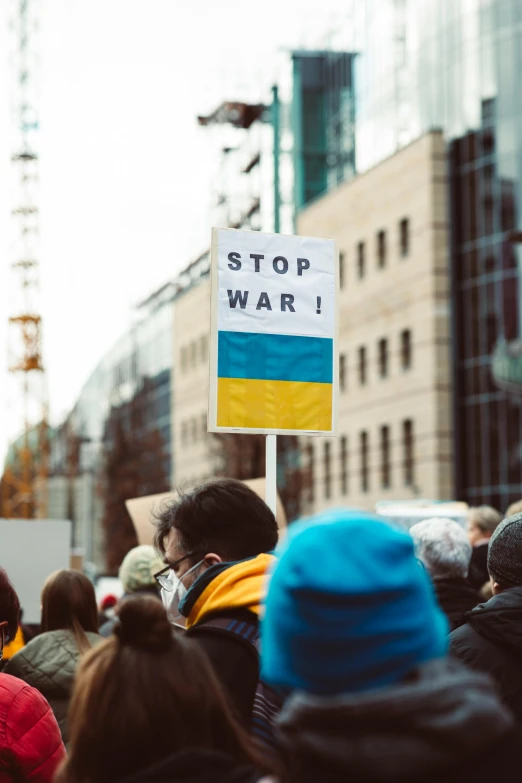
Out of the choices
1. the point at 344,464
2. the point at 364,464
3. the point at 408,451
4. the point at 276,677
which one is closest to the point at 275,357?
the point at 276,677

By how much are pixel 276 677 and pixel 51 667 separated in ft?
12.8

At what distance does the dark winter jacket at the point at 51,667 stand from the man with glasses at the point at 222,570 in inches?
63.6

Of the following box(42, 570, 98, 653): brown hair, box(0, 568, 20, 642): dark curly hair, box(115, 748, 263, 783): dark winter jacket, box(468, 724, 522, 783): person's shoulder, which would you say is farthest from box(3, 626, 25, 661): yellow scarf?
box(468, 724, 522, 783): person's shoulder

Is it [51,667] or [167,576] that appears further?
[51,667]

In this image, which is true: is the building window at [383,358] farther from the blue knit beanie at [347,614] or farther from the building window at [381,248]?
the blue knit beanie at [347,614]

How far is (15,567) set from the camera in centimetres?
1038

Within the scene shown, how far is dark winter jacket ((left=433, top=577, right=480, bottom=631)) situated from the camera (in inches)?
245

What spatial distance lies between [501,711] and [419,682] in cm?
13

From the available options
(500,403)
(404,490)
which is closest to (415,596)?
(500,403)

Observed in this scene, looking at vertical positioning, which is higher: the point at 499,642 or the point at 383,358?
the point at 383,358

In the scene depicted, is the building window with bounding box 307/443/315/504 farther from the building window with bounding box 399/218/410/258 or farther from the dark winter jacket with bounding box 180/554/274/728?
the dark winter jacket with bounding box 180/554/274/728

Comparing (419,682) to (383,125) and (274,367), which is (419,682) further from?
(383,125)

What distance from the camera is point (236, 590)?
3865 millimetres

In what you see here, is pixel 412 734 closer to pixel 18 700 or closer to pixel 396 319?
pixel 18 700
